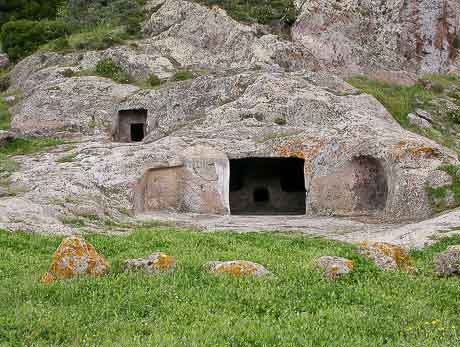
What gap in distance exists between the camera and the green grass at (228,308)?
618cm

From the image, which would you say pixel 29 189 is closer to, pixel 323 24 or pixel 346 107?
pixel 346 107

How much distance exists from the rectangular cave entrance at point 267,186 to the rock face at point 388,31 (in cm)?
786

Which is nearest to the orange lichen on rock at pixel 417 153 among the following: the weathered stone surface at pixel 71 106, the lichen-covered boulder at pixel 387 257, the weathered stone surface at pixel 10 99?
the lichen-covered boulder at pixel 387 257

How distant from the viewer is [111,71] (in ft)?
94.4

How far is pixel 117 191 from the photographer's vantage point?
18.2 metres

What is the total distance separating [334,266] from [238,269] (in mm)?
1532

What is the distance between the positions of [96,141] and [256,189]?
10011 millimetres

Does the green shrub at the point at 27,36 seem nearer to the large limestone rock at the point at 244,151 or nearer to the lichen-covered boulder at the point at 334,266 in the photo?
the large limestone rock at the point at 244,151

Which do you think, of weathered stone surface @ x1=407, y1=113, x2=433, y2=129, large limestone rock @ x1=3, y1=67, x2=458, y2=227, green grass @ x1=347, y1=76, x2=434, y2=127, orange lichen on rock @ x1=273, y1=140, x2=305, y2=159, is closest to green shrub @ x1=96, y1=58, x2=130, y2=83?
large limestone rock @ x1=3, y1=67, x2=458, y2=227

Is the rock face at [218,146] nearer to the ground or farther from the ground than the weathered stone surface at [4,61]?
nearer to the ground

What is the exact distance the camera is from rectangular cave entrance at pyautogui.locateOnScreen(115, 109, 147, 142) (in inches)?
1021

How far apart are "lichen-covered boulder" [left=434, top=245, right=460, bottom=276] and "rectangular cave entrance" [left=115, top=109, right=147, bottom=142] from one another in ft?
60.3

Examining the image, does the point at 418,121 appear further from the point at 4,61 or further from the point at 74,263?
the point at 4,61

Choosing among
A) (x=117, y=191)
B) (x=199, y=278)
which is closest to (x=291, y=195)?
(x=117, y=191)
